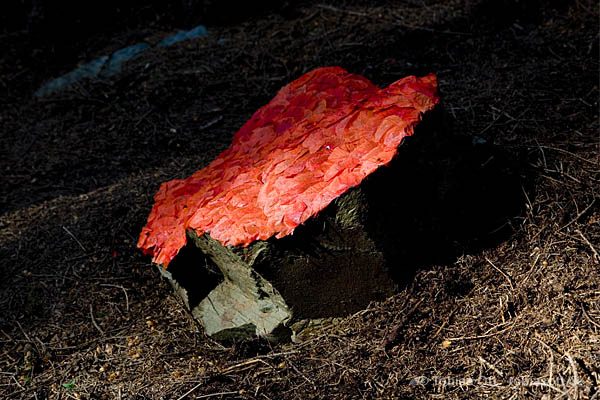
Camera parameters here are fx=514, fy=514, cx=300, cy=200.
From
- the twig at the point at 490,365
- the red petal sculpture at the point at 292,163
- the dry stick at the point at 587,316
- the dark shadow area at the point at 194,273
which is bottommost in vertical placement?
the twig at the point at 490,365

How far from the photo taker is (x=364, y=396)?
5.65 feet

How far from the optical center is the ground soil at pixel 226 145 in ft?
5.89

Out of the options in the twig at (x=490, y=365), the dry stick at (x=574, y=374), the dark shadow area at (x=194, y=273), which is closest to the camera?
the dry stick at (x=574, y=374)

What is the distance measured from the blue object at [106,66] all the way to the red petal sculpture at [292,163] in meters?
2.56

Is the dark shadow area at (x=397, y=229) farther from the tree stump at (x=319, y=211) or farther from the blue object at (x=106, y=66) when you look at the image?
the blue object at (x=106, y=66)

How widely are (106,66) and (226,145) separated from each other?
5.77ft

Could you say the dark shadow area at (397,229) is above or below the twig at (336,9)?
below

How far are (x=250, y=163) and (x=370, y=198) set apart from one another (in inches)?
21.8

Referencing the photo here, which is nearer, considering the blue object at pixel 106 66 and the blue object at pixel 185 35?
the blue object at pixel 106 66

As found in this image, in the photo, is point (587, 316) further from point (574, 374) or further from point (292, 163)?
point (292, 163)

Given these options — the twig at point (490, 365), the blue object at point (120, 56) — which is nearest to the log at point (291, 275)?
the twig at point (490, 365)

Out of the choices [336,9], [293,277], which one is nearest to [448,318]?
[293,277]

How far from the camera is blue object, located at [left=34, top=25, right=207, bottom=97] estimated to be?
4355 mm

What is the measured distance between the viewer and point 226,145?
3.37m
